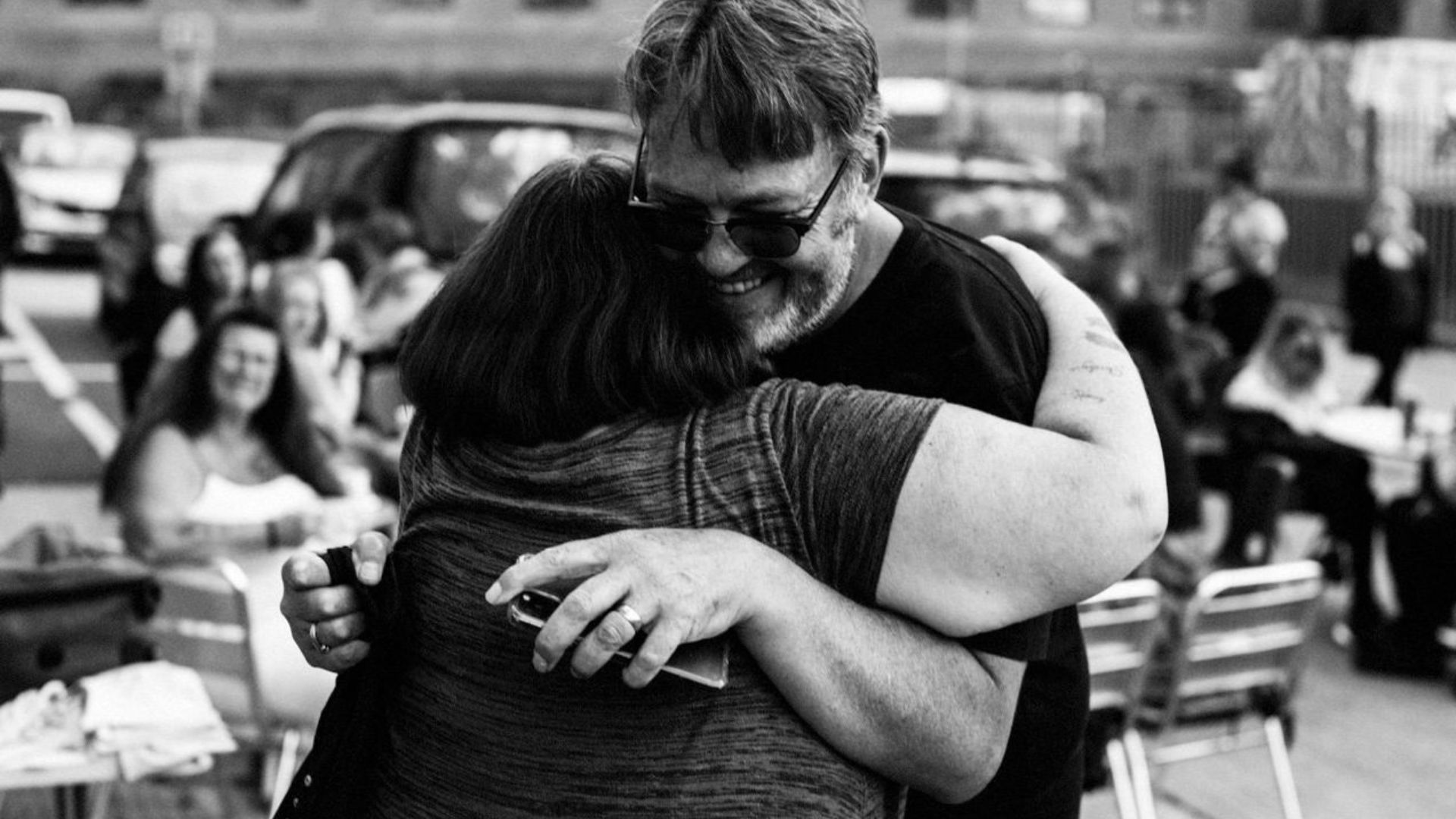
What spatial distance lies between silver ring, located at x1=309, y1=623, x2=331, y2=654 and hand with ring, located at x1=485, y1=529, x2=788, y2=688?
0.30m

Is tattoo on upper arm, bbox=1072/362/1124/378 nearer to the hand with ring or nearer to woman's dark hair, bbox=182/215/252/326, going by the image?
the hand with ring

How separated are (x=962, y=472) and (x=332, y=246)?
325 inches

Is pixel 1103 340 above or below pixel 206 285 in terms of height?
above

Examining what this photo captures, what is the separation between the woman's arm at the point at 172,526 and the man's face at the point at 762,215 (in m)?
3.93

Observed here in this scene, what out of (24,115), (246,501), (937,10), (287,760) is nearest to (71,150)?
(24,115)

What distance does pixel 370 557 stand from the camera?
2.02m

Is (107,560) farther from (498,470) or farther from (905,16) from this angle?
(905,16)

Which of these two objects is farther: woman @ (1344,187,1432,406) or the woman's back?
woman @ (1344,187,1432,406)

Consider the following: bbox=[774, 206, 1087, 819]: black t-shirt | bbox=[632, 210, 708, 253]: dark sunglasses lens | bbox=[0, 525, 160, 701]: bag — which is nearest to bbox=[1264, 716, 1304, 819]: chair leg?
bbox=[0, 525, 160, 701]: bag

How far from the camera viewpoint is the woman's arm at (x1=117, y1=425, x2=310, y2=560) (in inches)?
228

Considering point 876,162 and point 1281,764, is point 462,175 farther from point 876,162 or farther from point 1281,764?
point 876,162

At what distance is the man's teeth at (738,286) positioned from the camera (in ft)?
6.82

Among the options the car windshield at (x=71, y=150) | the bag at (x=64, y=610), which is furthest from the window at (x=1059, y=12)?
the bag at (x=64, y=610)

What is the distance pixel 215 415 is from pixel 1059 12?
39.7 m
